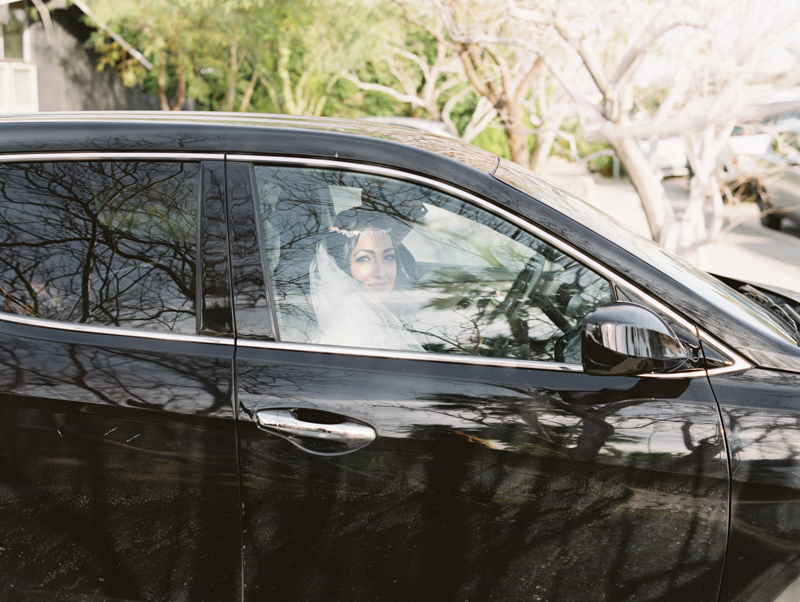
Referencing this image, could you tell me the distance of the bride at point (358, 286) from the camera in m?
1.87

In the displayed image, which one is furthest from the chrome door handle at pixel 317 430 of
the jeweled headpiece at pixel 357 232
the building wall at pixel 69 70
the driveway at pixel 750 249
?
the building wall at pixel 69 70

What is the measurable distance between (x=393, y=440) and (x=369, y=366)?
191 mm

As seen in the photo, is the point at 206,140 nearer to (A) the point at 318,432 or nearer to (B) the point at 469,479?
(A) the point at 318,432

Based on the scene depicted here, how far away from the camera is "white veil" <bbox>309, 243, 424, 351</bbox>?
6.09 ft

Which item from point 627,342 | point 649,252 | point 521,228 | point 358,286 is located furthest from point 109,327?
point 649,252

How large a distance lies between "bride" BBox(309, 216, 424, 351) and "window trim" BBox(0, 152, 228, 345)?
0.27 metres

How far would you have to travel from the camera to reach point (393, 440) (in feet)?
5.65

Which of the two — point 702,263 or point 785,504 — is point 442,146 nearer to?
point 785,504

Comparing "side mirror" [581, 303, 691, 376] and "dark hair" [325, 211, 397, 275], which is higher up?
"dark hair" [325, 211, 397, 275]

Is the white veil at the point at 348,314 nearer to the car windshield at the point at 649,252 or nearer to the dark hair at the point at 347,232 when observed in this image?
the dark hair at the point at 347,232

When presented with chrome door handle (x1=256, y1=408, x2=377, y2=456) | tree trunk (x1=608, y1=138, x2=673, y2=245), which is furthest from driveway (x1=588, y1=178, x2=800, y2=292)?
chrome door handle (x1=256, y1=408, x2=377, y2=456)

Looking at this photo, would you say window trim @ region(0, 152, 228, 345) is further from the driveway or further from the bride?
the driveway

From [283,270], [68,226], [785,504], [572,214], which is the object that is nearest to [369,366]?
[283,270]

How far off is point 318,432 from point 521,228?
0.72 metres
